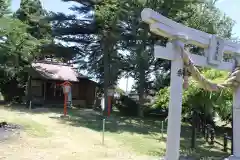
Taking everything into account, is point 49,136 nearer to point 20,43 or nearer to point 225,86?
point 225,86

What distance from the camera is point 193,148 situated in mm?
12719

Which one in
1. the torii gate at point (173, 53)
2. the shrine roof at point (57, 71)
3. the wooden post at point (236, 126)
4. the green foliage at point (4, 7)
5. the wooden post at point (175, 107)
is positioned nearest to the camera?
the torii gate at point (173, 53)

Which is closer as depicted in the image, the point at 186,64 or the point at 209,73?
the point at 186,64

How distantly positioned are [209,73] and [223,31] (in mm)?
15501

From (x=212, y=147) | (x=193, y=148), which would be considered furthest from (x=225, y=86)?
(x=212, y=147)

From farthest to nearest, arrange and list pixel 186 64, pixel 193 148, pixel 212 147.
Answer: pixel 212 147 < pixel 193 148 < pixel 186 64

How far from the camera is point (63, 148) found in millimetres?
10359

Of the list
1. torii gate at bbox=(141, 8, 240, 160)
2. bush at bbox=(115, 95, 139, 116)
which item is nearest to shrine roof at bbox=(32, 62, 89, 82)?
bush at bbox=(115, 95, 139, 116)

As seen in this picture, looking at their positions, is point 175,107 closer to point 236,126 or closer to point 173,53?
point 173,53

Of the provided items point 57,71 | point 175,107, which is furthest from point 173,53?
point 57,71

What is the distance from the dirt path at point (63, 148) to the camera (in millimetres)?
9031

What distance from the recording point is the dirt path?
903cm

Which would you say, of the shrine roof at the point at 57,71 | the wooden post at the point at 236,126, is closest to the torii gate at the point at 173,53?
the wooden post at the point at 236,126

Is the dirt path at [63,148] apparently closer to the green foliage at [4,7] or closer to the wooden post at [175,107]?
the wooden post at [175,107]
